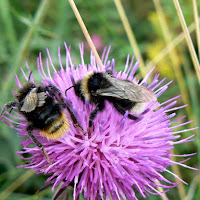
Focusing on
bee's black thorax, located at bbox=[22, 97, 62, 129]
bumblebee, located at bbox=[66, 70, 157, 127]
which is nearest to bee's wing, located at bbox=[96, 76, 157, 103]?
bumblebee, located at bbox=[66, 70, 157, 127]

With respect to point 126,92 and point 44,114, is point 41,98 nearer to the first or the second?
point 44,114

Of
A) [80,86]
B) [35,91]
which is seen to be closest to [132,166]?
[80,86]

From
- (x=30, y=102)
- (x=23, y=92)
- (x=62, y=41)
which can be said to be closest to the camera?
(x=30, y=102)

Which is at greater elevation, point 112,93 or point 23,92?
point 23,92

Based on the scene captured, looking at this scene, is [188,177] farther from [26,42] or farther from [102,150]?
[26,42]

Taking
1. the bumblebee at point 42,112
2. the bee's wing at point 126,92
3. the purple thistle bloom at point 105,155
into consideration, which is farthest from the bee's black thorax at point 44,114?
the bee's wing at point 126,92

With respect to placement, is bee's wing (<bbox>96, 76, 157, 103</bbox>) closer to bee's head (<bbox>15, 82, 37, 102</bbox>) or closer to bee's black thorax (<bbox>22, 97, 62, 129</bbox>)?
bee's black thorax (<bbox>22, 97, 62, 129</bbox>)

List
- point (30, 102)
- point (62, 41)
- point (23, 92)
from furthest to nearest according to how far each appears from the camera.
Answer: point (62, 41)
point (23, 92)
point (30, 102)

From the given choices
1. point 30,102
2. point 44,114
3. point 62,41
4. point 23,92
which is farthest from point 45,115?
point 62,41
